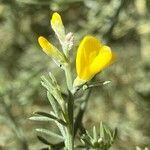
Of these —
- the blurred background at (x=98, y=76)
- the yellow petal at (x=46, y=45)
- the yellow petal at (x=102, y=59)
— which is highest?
the blurred background at (x=98, y=76)

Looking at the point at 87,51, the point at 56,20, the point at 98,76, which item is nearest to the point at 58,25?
the point at 56,20

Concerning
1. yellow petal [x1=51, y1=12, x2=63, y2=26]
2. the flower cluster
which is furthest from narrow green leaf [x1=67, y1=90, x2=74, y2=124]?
yellow petal [x1=51, y1=12, x2=63, y2=26]

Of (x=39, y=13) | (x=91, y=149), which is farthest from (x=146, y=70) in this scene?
(x=91, y=149)

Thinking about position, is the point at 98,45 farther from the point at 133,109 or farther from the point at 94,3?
the point at 133,109

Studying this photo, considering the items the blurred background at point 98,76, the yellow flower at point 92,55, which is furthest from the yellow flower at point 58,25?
the blurred background at point 98,76

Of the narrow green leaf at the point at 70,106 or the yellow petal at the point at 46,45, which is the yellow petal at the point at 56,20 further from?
the narrow green leaf at the point at 70,106
